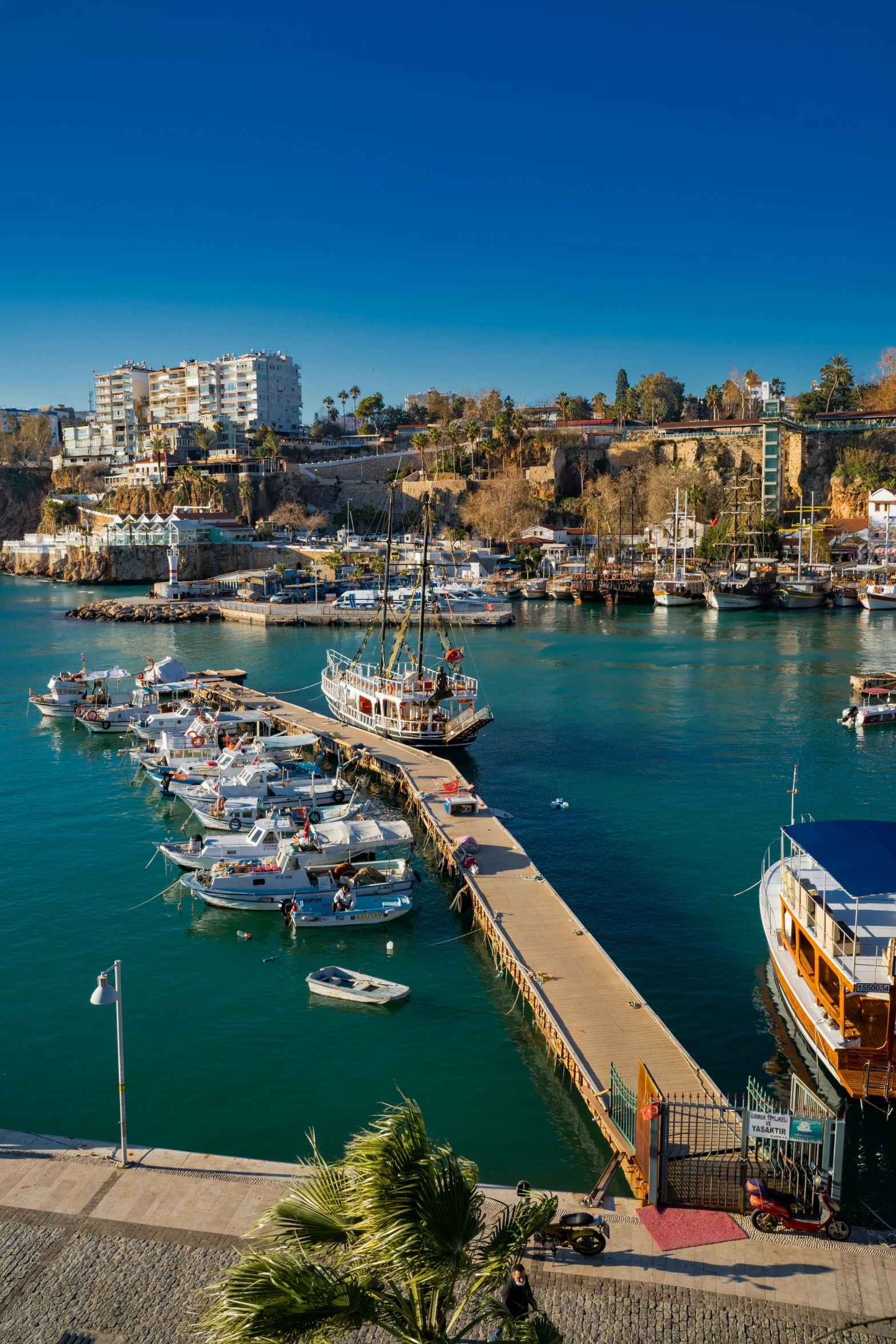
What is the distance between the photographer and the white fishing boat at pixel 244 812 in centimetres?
3322

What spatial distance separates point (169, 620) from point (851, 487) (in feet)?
277

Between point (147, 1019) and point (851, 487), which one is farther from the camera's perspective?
point (851, 487)

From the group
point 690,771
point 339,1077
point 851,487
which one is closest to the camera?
point 339,1077

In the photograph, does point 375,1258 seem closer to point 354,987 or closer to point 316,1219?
point 316,1219

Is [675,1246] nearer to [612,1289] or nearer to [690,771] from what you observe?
[612,1289]

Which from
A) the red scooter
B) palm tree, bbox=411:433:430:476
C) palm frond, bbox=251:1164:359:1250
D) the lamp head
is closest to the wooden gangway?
the red scooter

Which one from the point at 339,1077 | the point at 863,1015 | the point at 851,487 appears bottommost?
the point at 339,1077

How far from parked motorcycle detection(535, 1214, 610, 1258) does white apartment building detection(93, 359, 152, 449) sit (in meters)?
193

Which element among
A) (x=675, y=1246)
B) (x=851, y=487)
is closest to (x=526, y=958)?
(x=675, y=1246)

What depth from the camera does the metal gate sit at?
14.4 metres

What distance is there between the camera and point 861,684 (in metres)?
57.2

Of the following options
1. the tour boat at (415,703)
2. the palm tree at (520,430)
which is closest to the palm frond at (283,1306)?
the tour boat at (415,703)

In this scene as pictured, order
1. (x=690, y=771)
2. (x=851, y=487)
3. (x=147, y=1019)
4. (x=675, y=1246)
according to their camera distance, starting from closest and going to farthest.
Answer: (x=675, y=1246) → (x=147, y=1019) → (x=690, y=771) → (x=851, y=487)

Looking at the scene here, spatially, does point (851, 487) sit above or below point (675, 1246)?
above
